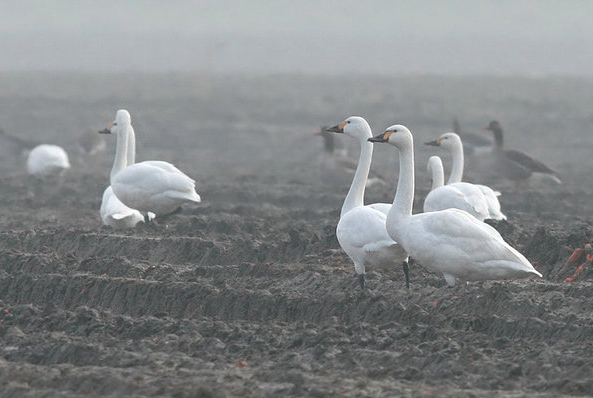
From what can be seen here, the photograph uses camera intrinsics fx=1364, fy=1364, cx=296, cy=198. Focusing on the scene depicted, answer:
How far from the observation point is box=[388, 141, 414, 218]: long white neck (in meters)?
11.0

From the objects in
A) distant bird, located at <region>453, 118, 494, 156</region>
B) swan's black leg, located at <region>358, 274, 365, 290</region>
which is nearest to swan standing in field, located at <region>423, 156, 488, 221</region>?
swan's black leg, located at <region>358, 274, 365, 290</region>

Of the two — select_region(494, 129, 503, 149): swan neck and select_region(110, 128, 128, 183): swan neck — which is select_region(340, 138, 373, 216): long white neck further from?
select_region(494, 129, 503, 149): swan neck

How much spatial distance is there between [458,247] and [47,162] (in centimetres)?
1383

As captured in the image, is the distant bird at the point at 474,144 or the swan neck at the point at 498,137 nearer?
the swan neck at the point at 498,137

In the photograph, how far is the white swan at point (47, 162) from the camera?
2320 cm

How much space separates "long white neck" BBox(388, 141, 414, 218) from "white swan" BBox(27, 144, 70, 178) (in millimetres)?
12652

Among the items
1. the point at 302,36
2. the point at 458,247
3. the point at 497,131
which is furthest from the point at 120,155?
the point at 302,36

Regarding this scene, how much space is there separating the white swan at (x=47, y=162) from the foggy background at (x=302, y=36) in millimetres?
27162

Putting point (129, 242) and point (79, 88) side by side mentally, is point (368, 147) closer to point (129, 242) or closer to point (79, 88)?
point (129, 242)

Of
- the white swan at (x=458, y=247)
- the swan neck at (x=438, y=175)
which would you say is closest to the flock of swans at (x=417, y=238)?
the white swan at (x=458, y=247)

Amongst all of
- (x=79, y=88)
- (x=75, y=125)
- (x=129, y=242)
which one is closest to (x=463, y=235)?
(x=129, y=242)

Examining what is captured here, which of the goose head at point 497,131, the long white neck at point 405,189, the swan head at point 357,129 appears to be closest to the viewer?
the long white neck at point 405,189

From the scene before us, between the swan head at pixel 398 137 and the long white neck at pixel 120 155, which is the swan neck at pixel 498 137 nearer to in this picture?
the long white neck at pixel 120 155

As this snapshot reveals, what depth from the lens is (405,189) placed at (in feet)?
36.8
